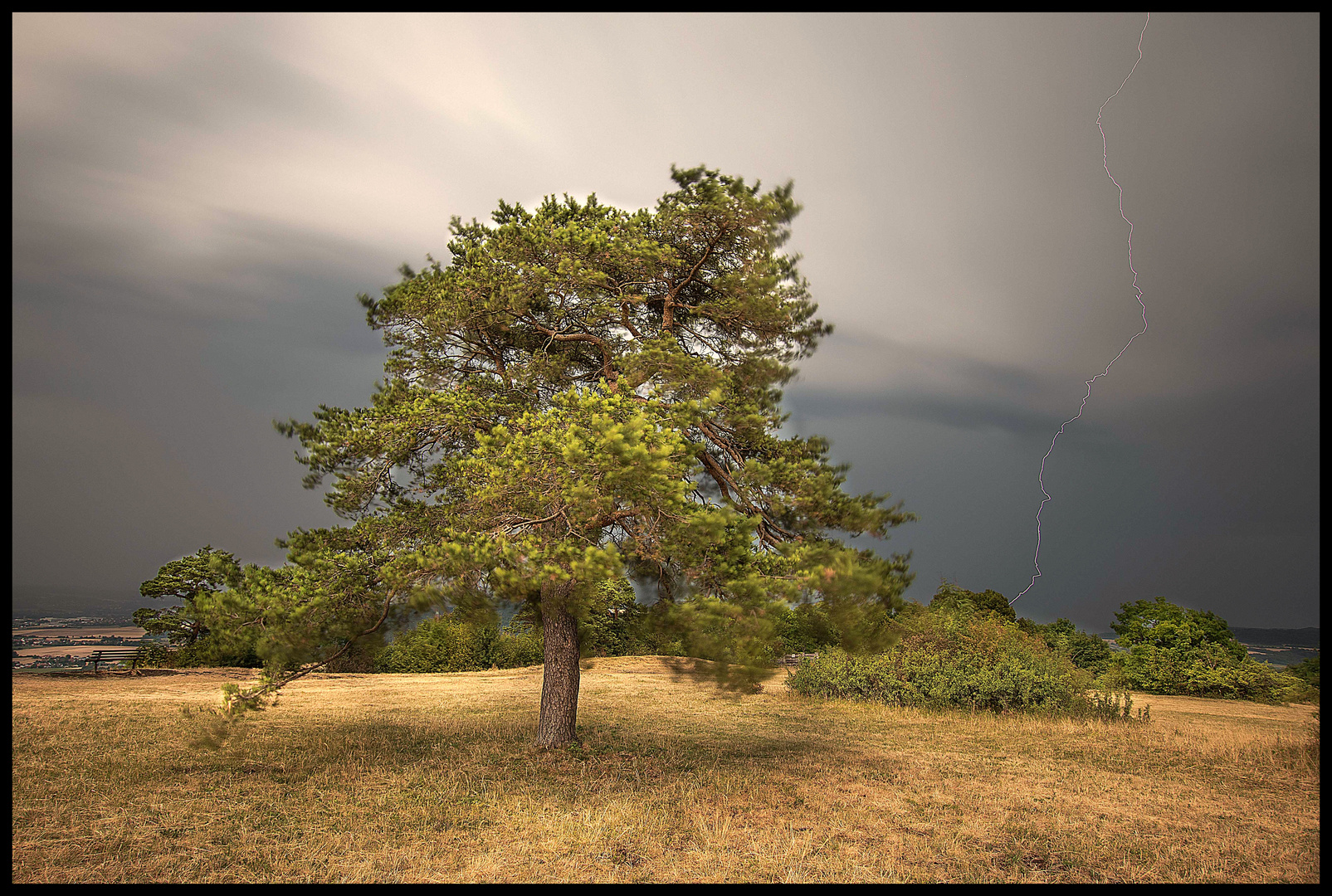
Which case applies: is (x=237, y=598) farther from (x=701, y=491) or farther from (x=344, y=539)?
(x=701, y=491)

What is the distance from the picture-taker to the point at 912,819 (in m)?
9.05

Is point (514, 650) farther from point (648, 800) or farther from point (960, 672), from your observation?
point (648, 800)

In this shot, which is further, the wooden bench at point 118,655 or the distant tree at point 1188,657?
the distant tree at point 1188,657

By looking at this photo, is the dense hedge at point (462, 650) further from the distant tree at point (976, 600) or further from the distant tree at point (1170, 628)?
the distant tree at point (1170, 628)

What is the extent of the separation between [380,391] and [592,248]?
4457 millimetres

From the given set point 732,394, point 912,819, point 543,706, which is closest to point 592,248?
point 732,394

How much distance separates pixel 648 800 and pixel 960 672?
13.9 metres

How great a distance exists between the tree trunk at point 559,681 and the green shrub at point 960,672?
33.1 feet

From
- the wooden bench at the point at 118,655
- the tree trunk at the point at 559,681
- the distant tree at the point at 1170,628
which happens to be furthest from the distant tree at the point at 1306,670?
the wooden bench at the point at 118,655

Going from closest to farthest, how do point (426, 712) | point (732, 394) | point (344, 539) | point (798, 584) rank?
1. point (798, 584)
2. point (344, 539)
3. point (732, 394)
4. point (426, 712)

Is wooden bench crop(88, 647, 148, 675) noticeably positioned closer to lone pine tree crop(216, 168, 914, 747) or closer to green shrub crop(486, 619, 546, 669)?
green shrub crop(486, 619, 546, 669)

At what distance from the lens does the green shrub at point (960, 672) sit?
19109 millimetres

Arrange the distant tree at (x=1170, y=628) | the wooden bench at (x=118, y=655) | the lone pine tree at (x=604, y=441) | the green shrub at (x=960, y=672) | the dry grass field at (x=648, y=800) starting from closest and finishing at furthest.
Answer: the dry grass field at (x=648, y=800) → the lone pine tree at (x=604, y=441) → the green shrub at (x=960, y=672) → the wooden bench at (x=118, y=655) → the distant tree at (x=1170, y=628)

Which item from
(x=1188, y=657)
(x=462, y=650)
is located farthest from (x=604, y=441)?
(x=1188, y=657)
